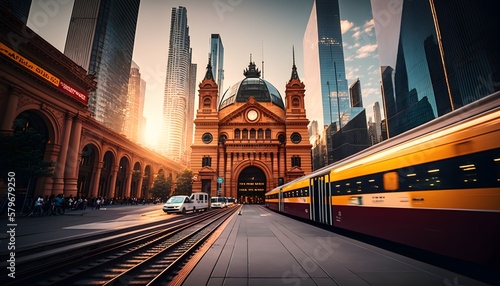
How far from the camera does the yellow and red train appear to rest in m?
4.61

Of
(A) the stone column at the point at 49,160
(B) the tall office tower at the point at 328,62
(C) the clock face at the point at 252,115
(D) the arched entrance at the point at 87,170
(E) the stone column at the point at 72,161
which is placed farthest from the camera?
(B) the tall office tower at the point at 328,62

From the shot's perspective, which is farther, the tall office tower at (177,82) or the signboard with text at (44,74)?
the tall office tower at (177,82)

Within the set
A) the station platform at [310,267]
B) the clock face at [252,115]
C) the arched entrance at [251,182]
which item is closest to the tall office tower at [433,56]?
the clock face at [252,115]

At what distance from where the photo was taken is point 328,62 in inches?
5709

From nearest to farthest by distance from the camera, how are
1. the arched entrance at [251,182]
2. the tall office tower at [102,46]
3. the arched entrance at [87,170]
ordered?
the arched entrance at [87,170] < the arched entrance at [251,182] < the tall office tower at [102,46]

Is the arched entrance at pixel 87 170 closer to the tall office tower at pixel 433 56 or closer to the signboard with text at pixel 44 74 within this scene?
the signboard with text at pixel 44 74

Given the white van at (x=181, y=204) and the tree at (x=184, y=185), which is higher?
the tree at (x=184, y=185)

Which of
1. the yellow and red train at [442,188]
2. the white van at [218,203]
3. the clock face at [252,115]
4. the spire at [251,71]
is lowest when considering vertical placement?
the white van at [218,203]

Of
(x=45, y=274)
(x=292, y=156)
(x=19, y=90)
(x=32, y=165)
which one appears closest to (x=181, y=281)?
(x=45, y=274)

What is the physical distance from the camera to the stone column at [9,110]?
59.8 ft

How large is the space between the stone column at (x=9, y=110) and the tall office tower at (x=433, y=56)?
2722 inches

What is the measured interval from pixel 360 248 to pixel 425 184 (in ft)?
10.5

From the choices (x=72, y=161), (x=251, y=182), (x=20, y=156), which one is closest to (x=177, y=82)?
(x=251, y=182)

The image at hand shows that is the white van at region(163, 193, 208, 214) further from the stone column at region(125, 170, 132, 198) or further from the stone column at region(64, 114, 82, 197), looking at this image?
the stone column at region(125, 170, 132, 198)
